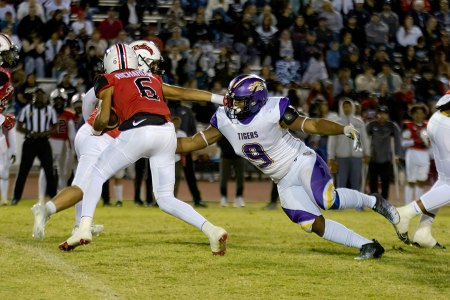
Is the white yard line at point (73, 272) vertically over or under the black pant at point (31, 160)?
over

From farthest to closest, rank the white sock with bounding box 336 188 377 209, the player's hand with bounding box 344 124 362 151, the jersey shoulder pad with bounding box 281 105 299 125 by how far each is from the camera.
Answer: the white sock with bounding box 336 188 377 209 < the jersey shoulder pad with bounding box 281 105 299 125 < the player's hand with bounding box 344 124 362 151

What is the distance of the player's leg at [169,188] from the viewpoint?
7867 mm

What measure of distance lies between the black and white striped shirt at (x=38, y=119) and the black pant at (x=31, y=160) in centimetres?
17

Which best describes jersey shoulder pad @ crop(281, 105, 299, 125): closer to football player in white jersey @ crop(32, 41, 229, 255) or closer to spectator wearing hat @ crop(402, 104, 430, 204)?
football player in white jersey @ crop(32, 41, 229, 255)

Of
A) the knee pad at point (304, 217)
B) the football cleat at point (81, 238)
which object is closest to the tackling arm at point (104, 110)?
the football cleat at point (81, 238)

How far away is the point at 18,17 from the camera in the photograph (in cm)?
1811

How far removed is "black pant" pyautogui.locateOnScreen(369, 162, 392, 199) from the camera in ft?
46.2

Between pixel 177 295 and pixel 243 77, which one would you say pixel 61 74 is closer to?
pixel 243 77

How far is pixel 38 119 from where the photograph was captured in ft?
45.0

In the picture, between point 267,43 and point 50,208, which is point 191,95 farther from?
point 267,43

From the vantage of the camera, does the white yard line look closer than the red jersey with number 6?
Yes

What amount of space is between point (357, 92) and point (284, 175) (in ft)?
31.4

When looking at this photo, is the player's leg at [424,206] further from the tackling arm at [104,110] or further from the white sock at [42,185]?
the white sock at [42,185]

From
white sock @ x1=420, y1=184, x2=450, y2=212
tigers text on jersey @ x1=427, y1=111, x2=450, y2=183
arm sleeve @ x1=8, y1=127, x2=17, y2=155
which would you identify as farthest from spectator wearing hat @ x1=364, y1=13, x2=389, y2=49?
white sock @ x1=420, y1=184, x2=450, y2=212
